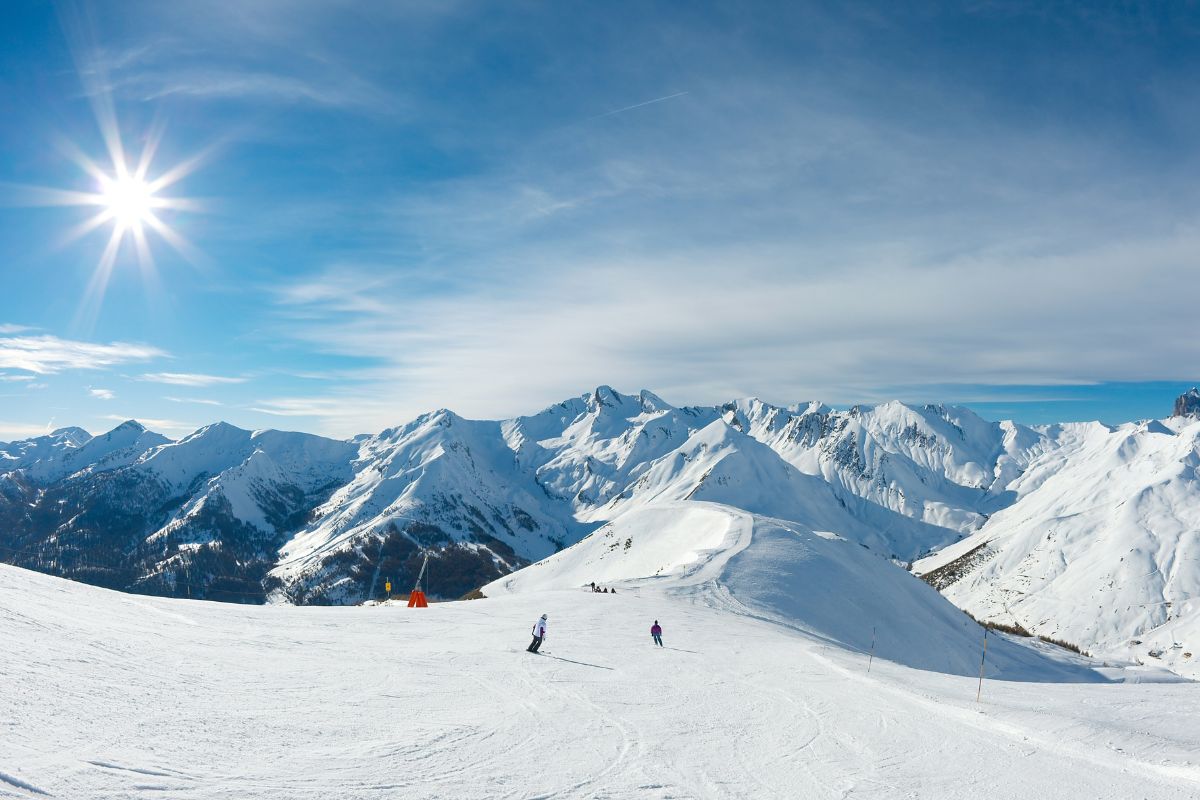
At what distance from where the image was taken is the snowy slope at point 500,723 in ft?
36.1

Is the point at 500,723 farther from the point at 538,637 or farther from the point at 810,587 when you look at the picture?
the point at 810,587

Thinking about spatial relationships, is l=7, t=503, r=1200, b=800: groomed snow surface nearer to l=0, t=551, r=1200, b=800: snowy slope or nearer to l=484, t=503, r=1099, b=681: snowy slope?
l=0, t=551, r=1200, b=800: snowy slope

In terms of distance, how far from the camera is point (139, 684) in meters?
15.0

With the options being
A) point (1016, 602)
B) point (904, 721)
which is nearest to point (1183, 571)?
point (1016, 602)

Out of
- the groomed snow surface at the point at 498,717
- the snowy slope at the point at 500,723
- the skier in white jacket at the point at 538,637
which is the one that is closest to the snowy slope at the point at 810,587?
the groomed snow surface at the point at 498,717

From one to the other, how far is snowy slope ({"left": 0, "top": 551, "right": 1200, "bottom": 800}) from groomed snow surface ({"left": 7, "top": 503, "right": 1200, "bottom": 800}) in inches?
2.6

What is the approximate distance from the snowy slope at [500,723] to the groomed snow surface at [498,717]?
7 cm

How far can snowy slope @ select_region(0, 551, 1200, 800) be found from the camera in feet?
36.1

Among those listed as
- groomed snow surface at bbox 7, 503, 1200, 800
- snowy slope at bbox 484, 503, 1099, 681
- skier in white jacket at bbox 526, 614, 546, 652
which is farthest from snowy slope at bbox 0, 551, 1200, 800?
snowy slope at bbox 484, 503, 1099, 681

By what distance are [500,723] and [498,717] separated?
0.58 meters

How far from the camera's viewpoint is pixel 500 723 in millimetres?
15023

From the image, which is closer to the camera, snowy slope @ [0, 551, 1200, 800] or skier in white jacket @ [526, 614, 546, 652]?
snowy slope @ [0, 551, 1200, 800]

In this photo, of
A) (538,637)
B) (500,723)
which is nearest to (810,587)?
(538,637)

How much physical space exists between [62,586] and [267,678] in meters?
15.8
